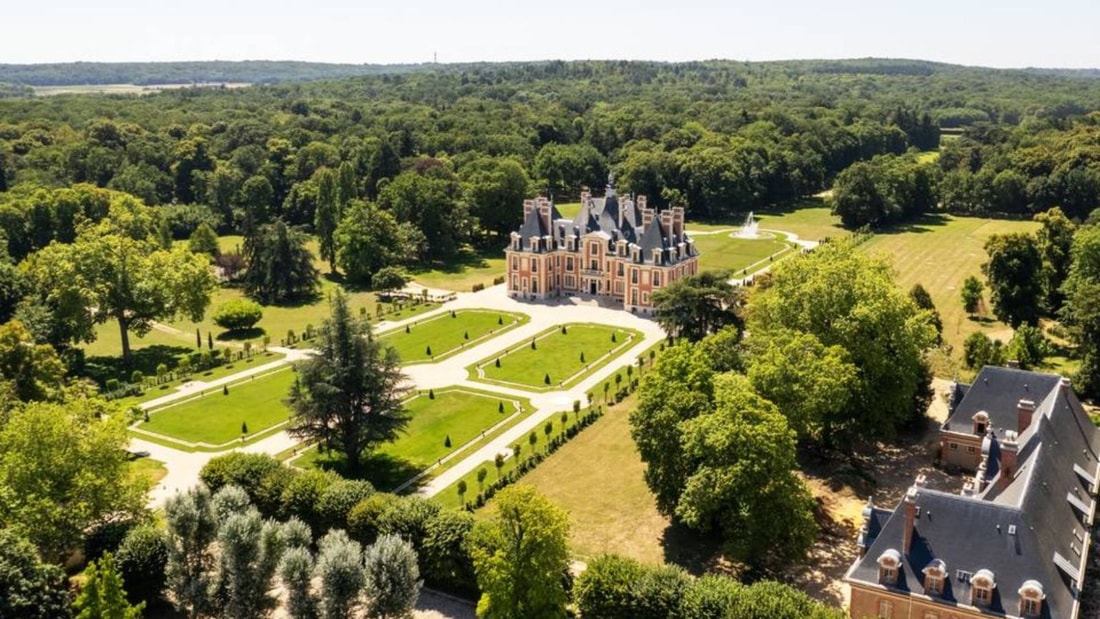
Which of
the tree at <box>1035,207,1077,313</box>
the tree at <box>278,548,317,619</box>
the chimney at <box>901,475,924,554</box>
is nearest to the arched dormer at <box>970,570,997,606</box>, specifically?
the chimney at <box>901,475,924,554</box>

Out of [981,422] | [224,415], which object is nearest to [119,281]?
[224,415]

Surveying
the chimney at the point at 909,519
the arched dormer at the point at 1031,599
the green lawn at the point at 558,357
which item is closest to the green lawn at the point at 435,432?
the green lawn at the point at 558,357

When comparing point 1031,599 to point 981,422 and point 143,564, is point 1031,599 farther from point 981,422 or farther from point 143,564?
point 143,564

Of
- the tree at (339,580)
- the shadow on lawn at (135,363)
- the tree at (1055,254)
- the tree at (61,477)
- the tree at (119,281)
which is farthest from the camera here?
the tree at (1055,254)

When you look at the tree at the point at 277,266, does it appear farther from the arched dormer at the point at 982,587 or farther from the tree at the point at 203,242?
the arched dormer at the point at 982,587

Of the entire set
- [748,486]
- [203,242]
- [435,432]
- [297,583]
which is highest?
[203,242]

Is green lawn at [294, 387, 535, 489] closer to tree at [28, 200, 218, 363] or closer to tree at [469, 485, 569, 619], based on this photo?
tree at [469, 485, 569, 619]
